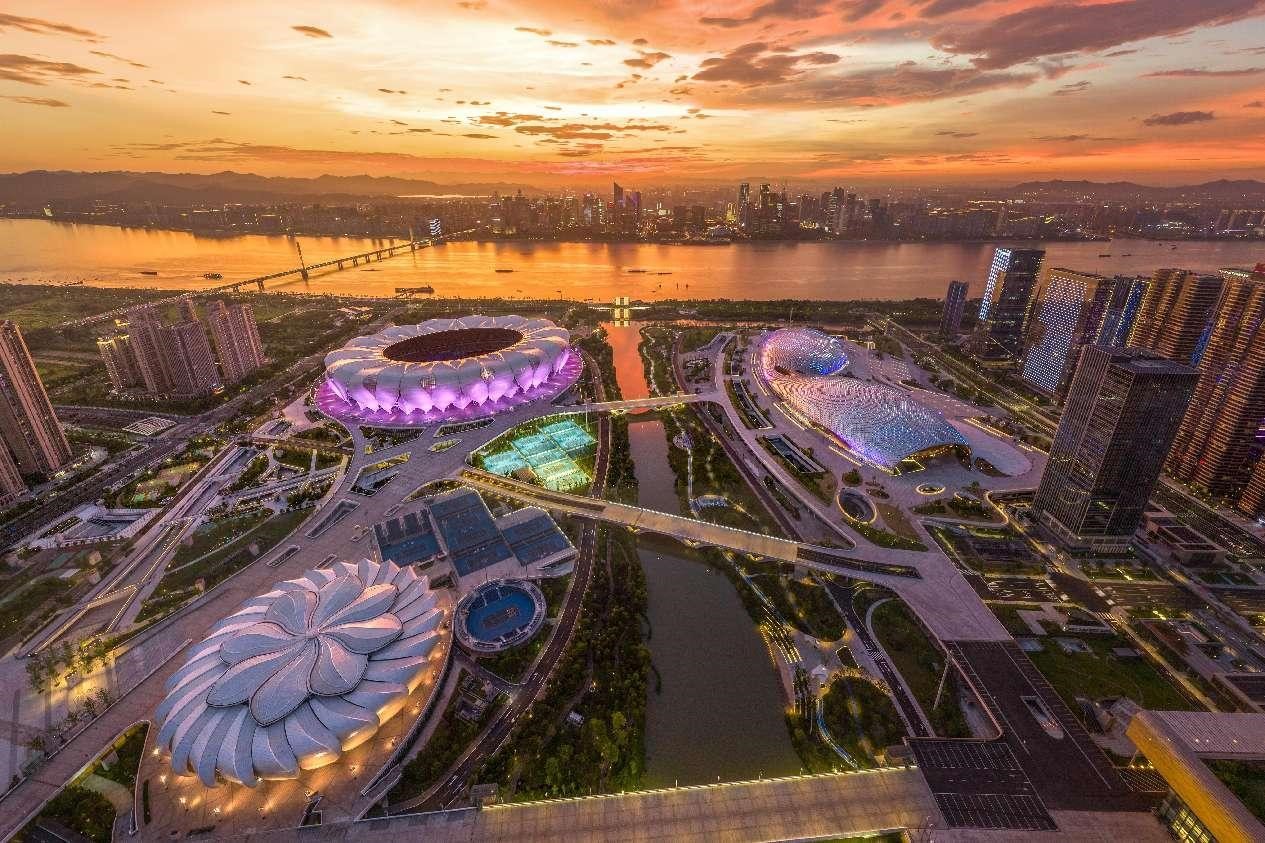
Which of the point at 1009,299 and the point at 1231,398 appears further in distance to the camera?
the point at 1009,299

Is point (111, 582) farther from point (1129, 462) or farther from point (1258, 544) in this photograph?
point (1258, 544)

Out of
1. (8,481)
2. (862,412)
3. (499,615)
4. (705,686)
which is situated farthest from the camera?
(862,412)

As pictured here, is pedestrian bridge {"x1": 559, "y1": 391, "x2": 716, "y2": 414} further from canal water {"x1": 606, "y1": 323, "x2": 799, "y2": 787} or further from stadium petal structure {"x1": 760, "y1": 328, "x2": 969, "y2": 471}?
canal water {"x1": 606, "y1": 323, "x2": 799, "y2": 787}

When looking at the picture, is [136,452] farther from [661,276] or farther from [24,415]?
[661,276]

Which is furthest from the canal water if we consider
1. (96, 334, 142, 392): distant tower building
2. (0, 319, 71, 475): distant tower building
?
(96, 334, 142, 392): distant tower building

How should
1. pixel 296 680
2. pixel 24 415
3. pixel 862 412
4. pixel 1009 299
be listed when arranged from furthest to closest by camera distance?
pixel 1009 299 → pixel 862 412 → pixel 24 415 → pixel 296 680

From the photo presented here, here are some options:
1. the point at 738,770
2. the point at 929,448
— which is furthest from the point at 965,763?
the point at 929,448

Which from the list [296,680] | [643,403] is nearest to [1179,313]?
[643,403]
